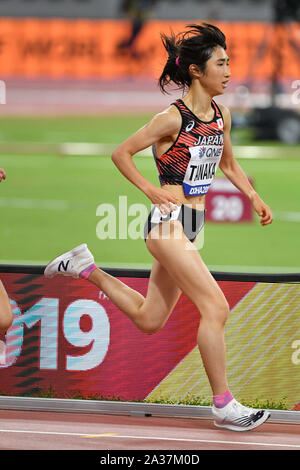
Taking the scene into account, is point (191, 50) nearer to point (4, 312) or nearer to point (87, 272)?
point (87, 272)

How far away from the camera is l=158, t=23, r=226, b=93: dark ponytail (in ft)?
20.0

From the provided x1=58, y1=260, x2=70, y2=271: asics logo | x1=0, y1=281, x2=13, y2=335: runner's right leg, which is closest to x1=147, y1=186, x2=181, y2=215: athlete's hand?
x1=58, y1=260, x2=70, y2=271: asics logo

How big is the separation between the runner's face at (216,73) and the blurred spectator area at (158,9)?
34.4 metres

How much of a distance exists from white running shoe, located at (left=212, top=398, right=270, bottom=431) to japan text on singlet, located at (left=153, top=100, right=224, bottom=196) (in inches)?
51.6

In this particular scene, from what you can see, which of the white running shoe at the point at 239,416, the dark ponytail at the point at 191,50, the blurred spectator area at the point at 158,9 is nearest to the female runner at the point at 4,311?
the dark ponytail at the point at 191,50

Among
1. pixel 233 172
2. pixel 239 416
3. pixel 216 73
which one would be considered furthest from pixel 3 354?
pixel 216 73

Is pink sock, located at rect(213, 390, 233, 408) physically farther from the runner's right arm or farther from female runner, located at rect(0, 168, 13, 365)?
female runner, located at rect(0, 168, 13, 365)

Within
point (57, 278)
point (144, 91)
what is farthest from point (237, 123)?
point (57, 278)

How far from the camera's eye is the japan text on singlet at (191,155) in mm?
6070

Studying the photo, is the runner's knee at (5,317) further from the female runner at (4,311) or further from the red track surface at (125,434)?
the red track surface at (125,434)

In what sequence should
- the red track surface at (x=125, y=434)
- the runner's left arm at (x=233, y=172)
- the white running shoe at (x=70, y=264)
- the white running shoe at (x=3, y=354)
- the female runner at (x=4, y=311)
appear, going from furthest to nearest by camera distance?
the white running shoe at (x=3, y=354) → the white running shoe at (x=70, y=264) → the runner's left arm at (x=233, y=172) → the female runner at (x=4, y=311) → the red track surface at (x=125, y=434)

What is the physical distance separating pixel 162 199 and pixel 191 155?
0.35 meters

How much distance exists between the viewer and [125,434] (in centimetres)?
597
